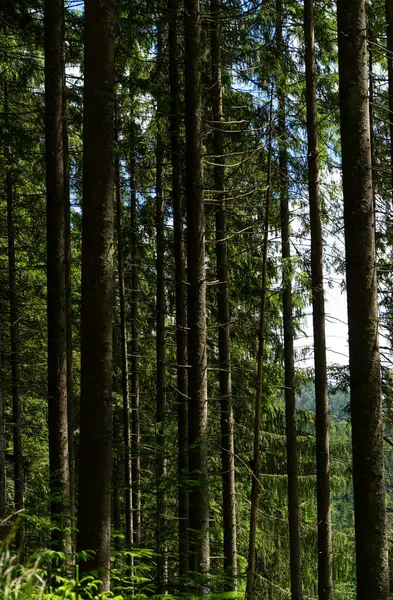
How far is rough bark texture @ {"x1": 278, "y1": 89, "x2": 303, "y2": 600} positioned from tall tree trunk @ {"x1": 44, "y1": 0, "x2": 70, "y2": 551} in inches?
205

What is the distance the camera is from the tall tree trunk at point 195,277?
26.3ft

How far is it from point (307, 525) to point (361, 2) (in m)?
13.9

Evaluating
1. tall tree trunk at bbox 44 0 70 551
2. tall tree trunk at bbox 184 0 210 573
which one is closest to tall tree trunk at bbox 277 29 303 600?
tall tree trunk at bbox 184 0 210 573

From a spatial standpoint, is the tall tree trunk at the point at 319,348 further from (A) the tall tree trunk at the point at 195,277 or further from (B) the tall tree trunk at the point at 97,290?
(B) the tall tree trunk at the point at 97,290

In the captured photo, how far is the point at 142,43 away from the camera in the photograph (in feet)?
37.9

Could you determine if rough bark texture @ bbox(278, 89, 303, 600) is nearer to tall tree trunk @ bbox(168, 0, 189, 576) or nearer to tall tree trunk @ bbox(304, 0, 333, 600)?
tall tree trunk @ bbox(304, 0, 333, 600)

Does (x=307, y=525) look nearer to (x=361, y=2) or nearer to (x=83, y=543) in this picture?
(x=83, y=543)

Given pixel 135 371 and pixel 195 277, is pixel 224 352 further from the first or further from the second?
pixel 135 371

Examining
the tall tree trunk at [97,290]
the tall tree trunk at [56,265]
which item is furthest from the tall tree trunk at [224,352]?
the tall tree trunk at [97,290]

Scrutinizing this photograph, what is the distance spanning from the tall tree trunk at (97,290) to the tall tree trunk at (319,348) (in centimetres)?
573

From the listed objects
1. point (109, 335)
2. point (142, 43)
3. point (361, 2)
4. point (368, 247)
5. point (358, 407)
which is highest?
point (142, 43)

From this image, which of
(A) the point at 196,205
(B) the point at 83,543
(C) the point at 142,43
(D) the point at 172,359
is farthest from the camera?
(D) the point at 172,359

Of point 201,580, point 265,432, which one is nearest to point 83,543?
point 201,580

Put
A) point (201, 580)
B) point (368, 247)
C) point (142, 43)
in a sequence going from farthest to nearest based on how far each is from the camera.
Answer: point (142, 43) < point (368, 247) < point (201, 580)
